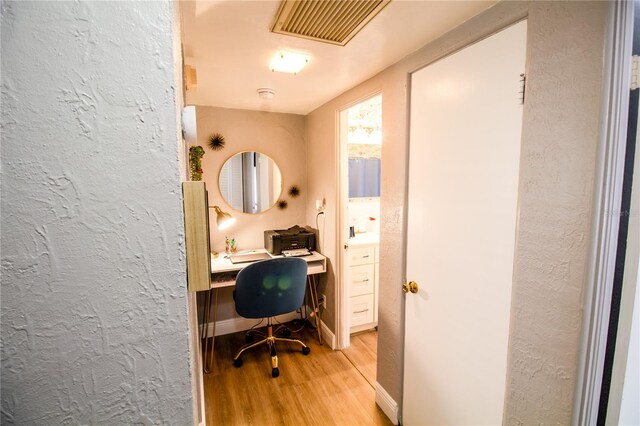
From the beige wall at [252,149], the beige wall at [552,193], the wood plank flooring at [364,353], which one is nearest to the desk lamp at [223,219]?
the beige wall at [252,149]

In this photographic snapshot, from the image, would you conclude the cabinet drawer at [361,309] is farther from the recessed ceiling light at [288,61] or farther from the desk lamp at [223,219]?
the recessed ceiling light at [288,61]

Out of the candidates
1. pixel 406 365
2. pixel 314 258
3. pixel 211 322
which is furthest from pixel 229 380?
pixel 406 365

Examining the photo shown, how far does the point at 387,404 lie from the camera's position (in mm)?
1951

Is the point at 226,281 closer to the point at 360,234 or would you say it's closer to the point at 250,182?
the point at 250,182

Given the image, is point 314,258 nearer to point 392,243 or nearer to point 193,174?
point 392,243

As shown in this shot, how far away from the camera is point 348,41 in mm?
1488

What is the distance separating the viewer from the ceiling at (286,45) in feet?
4.01

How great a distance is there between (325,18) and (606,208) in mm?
1212

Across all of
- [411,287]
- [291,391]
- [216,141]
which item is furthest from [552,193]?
[216,141]

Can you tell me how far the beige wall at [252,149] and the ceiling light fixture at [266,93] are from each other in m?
0.63

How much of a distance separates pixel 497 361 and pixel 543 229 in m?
0.61

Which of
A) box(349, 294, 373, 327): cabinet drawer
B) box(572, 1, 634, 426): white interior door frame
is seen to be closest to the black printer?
box(349, 294, 373, 327): cabinet drawer

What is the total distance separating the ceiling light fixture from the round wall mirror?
2.45 feet

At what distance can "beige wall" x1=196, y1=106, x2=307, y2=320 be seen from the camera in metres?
2.87
